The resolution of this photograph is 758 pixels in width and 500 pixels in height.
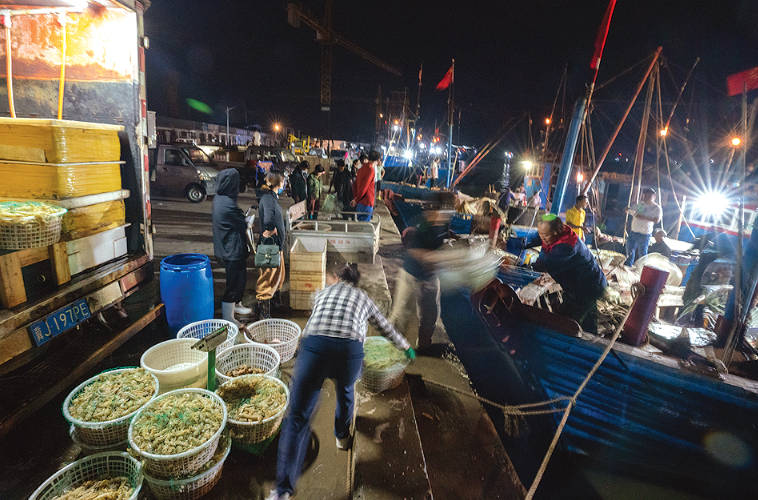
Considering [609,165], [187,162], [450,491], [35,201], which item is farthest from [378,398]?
[609,165]

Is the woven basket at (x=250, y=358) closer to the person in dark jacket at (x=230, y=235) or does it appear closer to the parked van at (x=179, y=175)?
the person in dark jacket at (x=230, y=235)

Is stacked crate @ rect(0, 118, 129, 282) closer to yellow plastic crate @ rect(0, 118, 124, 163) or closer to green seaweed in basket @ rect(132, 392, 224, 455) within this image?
yellow plastic crate @ rect(0, 118, 124, 163)

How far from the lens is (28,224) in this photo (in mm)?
2418

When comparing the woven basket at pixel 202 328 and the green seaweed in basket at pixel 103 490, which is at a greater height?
the woven basket at pixel 202 328

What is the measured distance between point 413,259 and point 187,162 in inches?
496

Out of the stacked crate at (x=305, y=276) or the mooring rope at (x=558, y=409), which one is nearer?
the mooring rope at (x=558, y=409)

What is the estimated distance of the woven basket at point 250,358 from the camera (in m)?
3.31

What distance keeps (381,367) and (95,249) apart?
3133 mm

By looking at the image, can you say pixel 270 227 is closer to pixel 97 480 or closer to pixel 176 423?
pixel 176 423

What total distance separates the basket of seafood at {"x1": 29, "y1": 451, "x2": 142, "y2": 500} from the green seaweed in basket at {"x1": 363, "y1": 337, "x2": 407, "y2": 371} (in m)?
2.08

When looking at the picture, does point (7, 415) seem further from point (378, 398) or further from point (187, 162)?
point (187, 162)

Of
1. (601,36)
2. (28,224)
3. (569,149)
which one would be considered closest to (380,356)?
(28,224)

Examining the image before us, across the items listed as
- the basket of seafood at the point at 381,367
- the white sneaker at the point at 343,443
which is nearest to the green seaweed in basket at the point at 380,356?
the basket of seafood at the point at 381,367

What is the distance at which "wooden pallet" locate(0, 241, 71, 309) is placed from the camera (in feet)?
7.69
